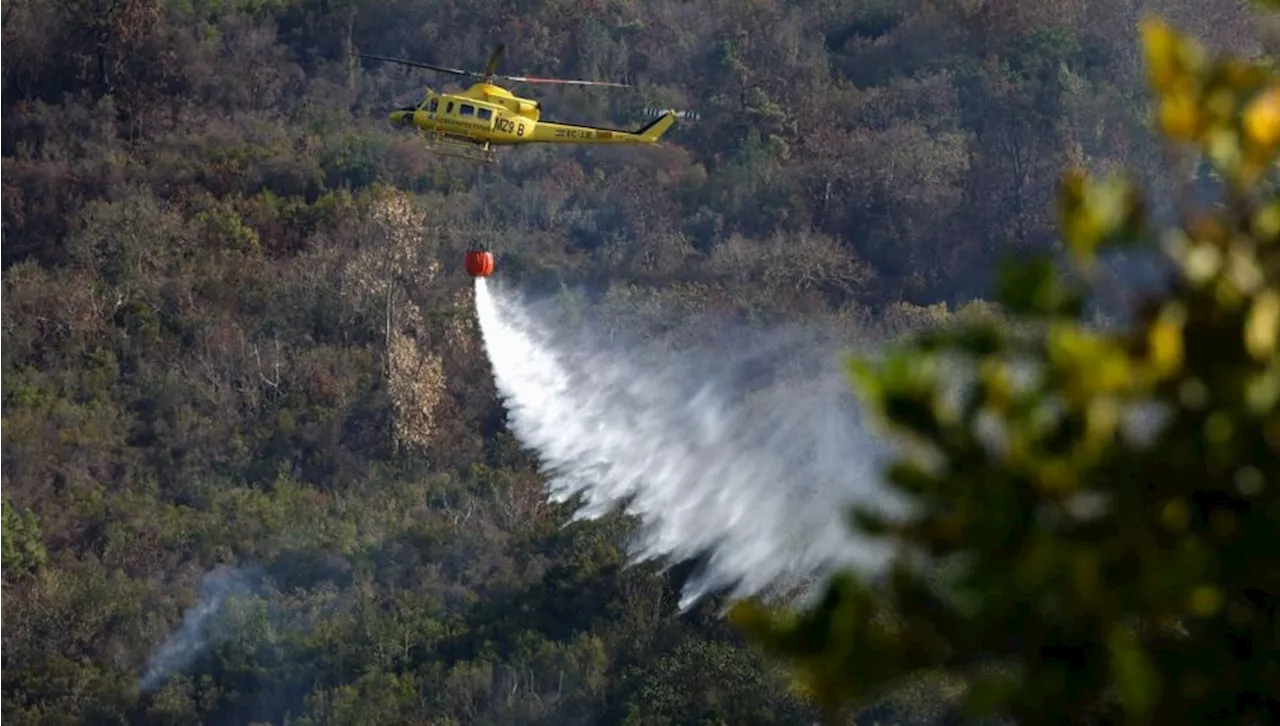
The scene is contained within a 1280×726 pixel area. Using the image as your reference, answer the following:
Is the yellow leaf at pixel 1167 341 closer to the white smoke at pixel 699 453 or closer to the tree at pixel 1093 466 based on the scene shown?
the tree at pixel 1093 466

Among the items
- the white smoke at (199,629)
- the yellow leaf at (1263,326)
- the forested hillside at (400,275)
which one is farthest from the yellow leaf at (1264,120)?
the white smoke at (199,629)

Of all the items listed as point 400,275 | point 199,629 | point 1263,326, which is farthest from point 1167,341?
point 400,275

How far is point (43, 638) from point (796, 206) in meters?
27.4

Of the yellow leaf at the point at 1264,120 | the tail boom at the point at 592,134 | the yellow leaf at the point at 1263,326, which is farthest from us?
the tail boom at the point at 592,134

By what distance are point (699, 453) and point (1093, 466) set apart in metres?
39.0

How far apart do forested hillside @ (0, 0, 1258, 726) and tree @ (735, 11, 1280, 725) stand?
103 ft

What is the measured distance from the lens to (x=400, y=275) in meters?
58.8

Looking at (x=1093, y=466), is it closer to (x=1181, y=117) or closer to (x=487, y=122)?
(x=1181, y=117)

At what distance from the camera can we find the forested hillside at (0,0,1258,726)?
148 feet

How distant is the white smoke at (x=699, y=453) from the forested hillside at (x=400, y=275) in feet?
4.45

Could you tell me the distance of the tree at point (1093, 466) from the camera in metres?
6.32

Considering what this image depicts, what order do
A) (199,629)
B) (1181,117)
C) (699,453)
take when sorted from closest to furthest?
(1181,117), (699,453), (199,629)

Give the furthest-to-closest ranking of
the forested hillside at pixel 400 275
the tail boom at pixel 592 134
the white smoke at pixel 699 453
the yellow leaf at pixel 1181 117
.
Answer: the forested hillside at pixel 400 275
the white smoke at pixel 699 453
the tail boom at pixel 592 134
the yellow leaf at pixel 1181 117

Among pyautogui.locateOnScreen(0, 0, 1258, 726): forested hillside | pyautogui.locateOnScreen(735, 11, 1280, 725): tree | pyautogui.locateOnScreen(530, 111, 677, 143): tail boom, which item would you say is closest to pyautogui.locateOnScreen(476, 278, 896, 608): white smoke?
pyautogui.locateOnScreen(0, 0, 1258, 726): forested hillside
